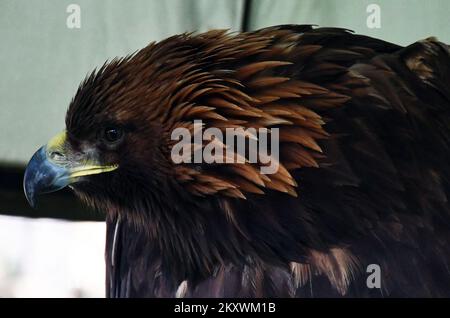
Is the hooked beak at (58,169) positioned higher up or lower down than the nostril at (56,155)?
lower down

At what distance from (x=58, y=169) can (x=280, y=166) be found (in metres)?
0.44

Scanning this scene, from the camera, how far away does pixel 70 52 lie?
1774mm

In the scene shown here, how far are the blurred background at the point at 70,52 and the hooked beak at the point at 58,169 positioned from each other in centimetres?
16

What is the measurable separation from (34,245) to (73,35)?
0.49 meters

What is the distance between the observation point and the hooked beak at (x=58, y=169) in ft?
4.99

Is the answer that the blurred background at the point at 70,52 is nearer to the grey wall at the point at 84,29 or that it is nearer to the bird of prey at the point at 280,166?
the grey wall at the point at 84,29

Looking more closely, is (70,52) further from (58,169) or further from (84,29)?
(58,169)

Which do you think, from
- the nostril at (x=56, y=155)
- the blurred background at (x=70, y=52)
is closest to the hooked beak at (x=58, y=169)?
the nostril at (x=56, y=155)

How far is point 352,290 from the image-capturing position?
4.75 feet

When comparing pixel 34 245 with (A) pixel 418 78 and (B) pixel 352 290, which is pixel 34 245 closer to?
(B) pixel 352 290

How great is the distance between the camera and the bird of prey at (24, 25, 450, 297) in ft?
4.80

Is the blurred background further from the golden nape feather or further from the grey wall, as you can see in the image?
the golden nape feather

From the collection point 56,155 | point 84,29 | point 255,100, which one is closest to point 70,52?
point 84,29

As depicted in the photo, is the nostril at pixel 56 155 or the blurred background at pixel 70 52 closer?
the nostril at pixel 56 155
